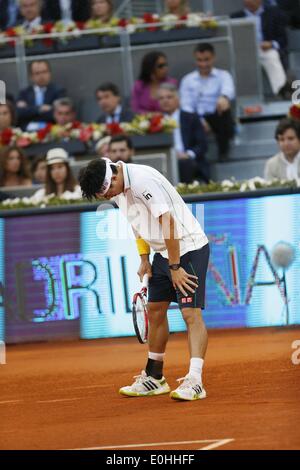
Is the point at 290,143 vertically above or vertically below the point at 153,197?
below

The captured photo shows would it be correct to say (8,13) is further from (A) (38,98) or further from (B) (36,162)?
(B) (36,162)

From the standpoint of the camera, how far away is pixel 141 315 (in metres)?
9.37

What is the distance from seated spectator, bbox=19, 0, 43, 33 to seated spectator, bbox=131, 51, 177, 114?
3145 millimetres

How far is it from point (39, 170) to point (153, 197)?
26.2ft

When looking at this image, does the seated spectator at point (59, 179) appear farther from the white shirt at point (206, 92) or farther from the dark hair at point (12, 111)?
the white shirt at point (206, 92)

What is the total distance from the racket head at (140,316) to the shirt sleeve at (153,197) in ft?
2.72

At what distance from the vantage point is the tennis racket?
9.24m

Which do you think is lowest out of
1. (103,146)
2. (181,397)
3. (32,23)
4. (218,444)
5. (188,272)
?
(181,397)

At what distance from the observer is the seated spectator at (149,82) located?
60.3ft

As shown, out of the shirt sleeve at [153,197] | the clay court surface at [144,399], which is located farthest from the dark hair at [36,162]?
the shirt sleeve at [153,197]

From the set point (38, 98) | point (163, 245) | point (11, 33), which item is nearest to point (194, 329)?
point (163, 245)
